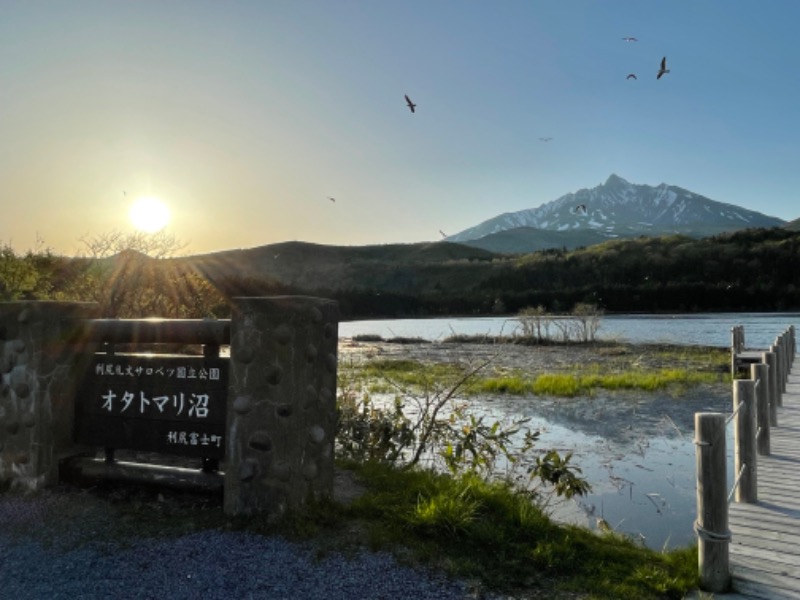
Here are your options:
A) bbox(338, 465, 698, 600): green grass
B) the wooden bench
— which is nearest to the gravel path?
bbox(338, 465, 698, 600): green grass

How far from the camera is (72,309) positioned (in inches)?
224

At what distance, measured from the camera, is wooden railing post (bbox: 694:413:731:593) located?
425 cm

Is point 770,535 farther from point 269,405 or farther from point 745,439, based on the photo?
point 269,405

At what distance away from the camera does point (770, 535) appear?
522cm

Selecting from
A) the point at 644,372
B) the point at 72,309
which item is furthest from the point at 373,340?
the point at 72,309

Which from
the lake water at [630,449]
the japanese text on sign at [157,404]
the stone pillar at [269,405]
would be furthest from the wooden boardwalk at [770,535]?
the japanese text on sign at [157,404]

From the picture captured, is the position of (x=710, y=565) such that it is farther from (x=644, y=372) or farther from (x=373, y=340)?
(x=373, y=340)

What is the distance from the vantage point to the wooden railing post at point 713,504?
167 inches

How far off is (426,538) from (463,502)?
609mm

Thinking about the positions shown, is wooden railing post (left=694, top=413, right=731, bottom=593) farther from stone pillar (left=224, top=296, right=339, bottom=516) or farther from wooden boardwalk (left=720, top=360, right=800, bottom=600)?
stone pillar (left=224, top=296, right=339, bottom=516)

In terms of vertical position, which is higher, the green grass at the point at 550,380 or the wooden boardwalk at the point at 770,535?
the wooden boardwalk at the point at 770,535

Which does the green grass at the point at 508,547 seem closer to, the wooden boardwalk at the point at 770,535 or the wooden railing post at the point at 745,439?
the wooden boardwalk at the point at 770,535

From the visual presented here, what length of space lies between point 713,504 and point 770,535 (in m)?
1.43

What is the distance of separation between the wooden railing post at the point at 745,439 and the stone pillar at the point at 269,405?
13.8 feet
